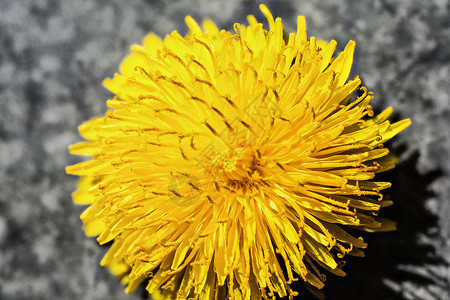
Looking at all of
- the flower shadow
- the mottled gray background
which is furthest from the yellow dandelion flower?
the mottled gray background

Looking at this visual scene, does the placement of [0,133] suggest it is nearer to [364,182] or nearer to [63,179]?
[63,179]

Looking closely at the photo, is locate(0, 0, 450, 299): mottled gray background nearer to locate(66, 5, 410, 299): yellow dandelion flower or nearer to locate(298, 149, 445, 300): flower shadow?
locate(298, 149, 445, 300): flower shadow

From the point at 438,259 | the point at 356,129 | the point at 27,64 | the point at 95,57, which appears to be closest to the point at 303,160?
the point at 356,129

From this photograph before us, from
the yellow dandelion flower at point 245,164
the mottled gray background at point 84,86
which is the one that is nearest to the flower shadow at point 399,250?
the mottled gray background at point 84,86

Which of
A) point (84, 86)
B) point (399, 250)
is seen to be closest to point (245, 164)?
point (399, 250)

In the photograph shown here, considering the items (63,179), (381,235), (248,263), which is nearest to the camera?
(248,263)

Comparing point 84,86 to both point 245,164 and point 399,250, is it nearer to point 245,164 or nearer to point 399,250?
point 245,164

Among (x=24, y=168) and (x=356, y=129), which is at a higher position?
(x=356, y=129)
